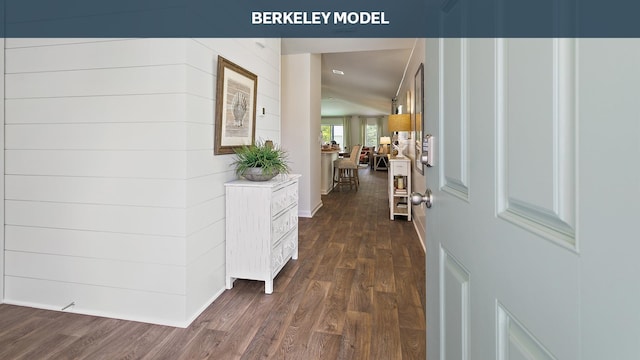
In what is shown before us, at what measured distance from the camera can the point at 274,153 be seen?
2.63 metres

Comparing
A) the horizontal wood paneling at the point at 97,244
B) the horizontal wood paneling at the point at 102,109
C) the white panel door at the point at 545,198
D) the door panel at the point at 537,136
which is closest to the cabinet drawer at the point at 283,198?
the horizontal wood paneling at the point at 97,244

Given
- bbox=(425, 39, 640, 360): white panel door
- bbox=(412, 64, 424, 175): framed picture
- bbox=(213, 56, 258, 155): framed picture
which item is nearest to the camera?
bbox=(425, 39, 640, 360): white panel door

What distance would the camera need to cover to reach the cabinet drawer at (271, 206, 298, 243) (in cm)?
252

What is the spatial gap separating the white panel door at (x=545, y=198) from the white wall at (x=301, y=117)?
13.9 ft

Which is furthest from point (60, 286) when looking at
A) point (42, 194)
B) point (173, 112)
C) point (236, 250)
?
point (173, 112)

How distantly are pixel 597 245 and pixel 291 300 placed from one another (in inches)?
86.3

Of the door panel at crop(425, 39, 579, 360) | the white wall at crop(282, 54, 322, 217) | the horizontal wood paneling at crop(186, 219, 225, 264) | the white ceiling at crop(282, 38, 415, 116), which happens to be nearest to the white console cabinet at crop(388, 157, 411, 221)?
the white wall at crop(282, 54, 322, 217)

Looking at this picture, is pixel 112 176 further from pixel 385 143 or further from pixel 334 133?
pixel 334 133

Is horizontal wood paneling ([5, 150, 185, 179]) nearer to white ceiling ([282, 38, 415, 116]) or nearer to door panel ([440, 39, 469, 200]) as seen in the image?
door panel ([440, 39, 469, 200])

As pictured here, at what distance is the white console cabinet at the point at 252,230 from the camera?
7.95 feet

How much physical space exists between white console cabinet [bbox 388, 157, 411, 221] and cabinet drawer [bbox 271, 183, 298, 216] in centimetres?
207

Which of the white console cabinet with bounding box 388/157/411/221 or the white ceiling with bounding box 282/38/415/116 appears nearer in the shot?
the white ceiling with bounding box 282/38/415/116

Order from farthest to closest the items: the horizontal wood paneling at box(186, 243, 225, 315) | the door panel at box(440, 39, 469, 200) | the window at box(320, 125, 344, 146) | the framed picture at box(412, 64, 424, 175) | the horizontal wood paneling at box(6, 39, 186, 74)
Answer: the window at box(320, 125, 344, 146), the framed picture at box(412, 64, 424, 175), the horizontal wood paneling at box(186, 243, 225, 315), the horizontal wood paneling at box(6, 39, 186, 74), the door panel at box(440, 39, 469, 200)
